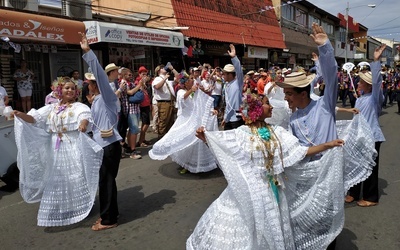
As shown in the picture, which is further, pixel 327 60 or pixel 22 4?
pixel 22 4

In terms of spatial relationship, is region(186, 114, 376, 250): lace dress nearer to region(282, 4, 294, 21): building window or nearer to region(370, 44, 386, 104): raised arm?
region(370, 44, 386, 104): raised arm

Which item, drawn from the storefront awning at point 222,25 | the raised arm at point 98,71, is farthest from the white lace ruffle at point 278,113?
the storefront awning at point 222,25

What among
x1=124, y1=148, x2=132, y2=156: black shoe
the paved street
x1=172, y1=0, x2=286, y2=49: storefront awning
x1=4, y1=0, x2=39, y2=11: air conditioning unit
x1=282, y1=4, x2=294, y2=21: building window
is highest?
x1=282, y1=4, x2=294, y2=21: building window

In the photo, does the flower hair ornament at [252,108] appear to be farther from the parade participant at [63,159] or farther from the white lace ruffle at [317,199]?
the parade participant at [63,159]

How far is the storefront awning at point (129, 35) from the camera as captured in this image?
11.3m

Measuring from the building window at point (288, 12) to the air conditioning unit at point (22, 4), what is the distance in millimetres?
22302

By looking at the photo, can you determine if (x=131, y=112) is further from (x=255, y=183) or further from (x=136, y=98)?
(x=255, y=183)

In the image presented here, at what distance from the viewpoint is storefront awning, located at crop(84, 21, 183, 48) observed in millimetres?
11312

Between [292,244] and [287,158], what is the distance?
66 cm

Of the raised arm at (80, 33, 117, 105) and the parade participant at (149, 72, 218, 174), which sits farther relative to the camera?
the parade participant at (149, 72, 218, 174)

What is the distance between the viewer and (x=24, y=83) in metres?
10.4

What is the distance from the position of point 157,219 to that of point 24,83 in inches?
311

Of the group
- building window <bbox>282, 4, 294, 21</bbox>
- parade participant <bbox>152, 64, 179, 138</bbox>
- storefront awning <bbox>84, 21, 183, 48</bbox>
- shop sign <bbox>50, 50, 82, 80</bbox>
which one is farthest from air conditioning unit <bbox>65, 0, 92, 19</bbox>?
building window <bbox>282, 4, 294, 21</bbox>

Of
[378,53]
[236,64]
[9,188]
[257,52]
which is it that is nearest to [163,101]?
[236,64]
